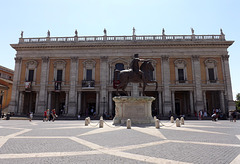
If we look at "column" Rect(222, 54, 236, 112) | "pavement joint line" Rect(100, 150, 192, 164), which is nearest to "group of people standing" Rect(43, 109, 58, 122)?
"pavement joint line" Rect(100, 150, 192, 164)

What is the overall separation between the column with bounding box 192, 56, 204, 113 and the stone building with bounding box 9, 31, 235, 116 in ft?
0.05

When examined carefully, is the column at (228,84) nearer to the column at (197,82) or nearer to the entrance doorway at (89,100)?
the column at (197,82)

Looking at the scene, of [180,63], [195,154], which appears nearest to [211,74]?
[180,63]

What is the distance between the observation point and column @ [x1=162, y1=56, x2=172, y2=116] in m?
25.9

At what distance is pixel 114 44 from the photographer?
2798 centimetres

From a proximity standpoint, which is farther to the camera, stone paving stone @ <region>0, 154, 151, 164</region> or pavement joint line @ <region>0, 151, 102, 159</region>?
pavement joint line @ <region>0, 151, 102, 159</region>

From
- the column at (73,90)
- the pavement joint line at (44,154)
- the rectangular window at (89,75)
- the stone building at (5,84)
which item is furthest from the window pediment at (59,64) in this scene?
the pavement joint line at (44,154)

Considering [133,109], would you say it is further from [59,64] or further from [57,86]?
[59,64]

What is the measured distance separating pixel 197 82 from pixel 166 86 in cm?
519

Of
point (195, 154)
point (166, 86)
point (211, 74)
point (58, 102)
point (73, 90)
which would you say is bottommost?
point (195, 154)

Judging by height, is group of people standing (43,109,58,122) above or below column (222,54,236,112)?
below

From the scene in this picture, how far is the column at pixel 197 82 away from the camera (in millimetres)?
25627

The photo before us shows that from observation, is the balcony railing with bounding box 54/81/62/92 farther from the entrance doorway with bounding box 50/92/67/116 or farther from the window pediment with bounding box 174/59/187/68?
the window pediment with bounding box 174/59/187/68

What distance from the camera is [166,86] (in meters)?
26.8
